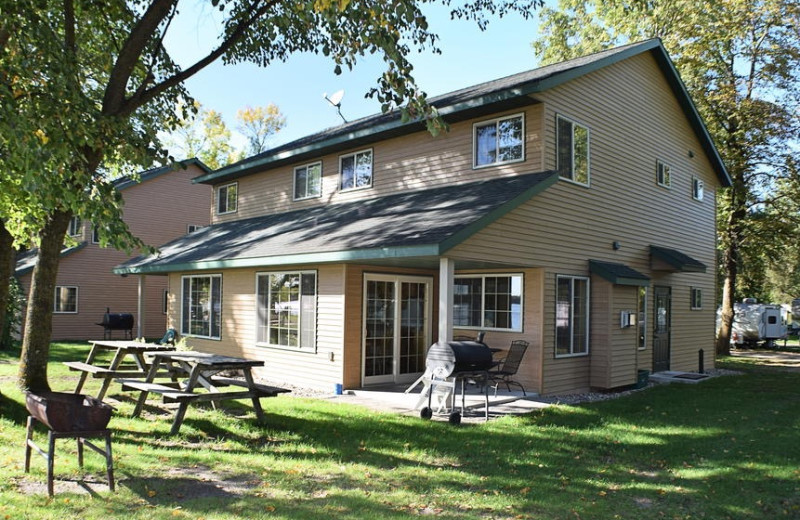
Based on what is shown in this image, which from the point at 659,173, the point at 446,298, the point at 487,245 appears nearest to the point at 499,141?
the point at 487,245

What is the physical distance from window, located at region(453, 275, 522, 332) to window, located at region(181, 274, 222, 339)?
20.2ft

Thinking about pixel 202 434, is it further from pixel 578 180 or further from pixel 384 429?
pixel 578 180

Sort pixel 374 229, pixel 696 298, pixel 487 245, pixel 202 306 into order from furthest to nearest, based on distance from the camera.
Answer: pixel 696 298
pixel 202 306
pixel 374 229
pixel 487 245

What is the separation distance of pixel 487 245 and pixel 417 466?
439 centimetres

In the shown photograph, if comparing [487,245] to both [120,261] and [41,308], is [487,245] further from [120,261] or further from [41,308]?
[120,261]

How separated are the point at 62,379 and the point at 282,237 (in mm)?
5334

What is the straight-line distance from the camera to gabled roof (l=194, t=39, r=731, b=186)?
1126 centimetres

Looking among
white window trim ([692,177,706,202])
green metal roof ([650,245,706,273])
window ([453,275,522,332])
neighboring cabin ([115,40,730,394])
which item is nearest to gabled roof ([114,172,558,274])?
neighboring cabin ([115,40,730,394])

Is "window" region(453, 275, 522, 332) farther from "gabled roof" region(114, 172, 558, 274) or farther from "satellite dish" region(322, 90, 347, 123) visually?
"satellite dish" region(322, 90, 347, 123)

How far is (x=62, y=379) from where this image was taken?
41.0 feet

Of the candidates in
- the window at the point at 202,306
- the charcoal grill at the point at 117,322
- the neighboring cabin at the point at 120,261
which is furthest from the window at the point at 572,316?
the charcoal grill at the point at 117,322

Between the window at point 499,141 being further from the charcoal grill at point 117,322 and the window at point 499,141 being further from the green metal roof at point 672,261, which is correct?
the charcoal grill at point 117,322

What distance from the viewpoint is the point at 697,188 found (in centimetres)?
1739

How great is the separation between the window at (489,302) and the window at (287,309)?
300 centimetres
